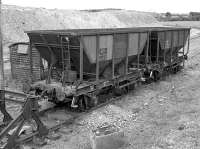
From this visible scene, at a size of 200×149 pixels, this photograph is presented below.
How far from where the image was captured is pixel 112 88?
506 inches

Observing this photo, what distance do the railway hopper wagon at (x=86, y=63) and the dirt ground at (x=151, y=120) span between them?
74cm

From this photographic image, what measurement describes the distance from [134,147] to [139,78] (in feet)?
22.3

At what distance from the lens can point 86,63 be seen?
1104 cm

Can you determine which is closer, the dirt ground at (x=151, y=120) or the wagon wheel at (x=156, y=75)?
the dirt ground at (x=151, y=120)

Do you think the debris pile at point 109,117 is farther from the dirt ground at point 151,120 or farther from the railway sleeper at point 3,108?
the railway sleeper at point 3,108

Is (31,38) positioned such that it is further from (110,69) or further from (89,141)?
(89,141)

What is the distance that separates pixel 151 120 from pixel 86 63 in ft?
10.2

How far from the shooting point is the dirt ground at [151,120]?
8164 mm

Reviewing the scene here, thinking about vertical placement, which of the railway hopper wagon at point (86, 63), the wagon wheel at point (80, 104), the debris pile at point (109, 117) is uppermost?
the railway hopper wagon at point (86, 63)

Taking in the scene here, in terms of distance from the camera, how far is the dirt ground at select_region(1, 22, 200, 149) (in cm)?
816

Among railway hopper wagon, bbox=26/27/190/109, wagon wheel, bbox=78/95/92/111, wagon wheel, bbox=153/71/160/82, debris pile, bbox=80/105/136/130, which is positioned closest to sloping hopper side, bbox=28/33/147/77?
railway hopper wagon, bbox=26/27/190/109

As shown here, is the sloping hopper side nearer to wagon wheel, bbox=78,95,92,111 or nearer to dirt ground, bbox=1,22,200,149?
wagon wheel, bbox=78,95,92,111

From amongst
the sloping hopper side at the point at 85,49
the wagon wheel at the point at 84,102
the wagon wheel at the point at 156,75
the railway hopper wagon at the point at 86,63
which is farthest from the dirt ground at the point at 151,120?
the sloping hopper side at the point at 85,49

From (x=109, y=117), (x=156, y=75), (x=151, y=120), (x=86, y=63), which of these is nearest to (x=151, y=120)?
(x=151, y=120)
